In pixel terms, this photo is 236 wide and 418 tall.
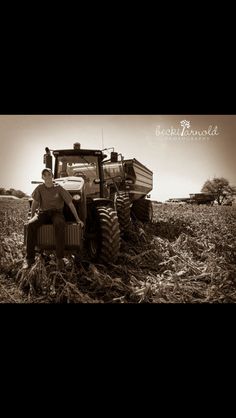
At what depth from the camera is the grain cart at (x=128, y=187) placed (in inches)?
203

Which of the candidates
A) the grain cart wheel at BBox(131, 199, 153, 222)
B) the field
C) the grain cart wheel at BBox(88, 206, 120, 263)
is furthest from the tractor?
the grain cart wheel at BBox(131, 199, 153, 222)

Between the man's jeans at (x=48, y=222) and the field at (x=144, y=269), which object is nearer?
the man's jeans at (x=48, y=222)

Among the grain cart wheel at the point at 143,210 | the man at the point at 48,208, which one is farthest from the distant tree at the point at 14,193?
the grain cart wheel at the point at 143,210

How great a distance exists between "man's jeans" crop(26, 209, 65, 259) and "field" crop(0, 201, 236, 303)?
0.35m

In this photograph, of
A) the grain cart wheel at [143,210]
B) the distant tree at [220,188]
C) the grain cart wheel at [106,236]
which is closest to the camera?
the grain cart wheel at [106,236]

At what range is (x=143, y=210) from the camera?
590cm

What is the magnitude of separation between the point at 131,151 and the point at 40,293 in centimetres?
197

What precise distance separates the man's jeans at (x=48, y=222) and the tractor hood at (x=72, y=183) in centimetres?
26

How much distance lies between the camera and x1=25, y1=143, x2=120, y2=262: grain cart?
392 centimetres

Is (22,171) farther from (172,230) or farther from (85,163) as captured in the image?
(172,230)

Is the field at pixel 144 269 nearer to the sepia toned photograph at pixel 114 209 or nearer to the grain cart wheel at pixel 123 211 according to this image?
the sepia toned photograph at pixel 114 209

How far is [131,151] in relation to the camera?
4961 millimetres

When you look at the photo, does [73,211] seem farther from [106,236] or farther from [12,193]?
[12,193]

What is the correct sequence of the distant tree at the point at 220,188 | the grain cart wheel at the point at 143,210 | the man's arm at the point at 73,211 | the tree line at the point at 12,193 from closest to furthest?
the man's arm at the point at 73,211, the tree line at the point at 12,193, the distant tree at the point at 220,188, the grain cart wheel at the point at 143,210
